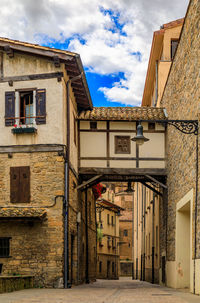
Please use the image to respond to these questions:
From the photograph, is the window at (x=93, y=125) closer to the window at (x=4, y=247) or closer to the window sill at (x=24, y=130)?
the window sill at (x=24, y=130)

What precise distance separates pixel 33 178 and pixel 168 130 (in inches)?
243

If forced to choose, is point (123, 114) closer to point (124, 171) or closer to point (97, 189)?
point (124, 171)

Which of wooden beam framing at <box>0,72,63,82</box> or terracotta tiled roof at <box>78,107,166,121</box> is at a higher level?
wooden beam framing at <box>0,72,63,82</box>

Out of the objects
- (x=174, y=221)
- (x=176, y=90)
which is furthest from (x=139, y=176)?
(x=176, y=90)

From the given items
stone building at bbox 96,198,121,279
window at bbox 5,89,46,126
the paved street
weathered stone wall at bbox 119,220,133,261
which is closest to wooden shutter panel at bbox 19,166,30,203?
window at bbox 5,89,46,126

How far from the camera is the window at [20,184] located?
16578mm

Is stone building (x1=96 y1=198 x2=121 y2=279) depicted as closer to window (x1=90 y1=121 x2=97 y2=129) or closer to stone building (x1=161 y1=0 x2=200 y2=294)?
window (x1=90 y1=121 x2=97 y2=129)

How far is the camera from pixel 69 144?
695 inches

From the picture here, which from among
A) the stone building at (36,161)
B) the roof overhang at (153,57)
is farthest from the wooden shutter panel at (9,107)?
the roof overhang at (153,57)

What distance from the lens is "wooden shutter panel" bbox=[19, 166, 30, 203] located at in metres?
16.6

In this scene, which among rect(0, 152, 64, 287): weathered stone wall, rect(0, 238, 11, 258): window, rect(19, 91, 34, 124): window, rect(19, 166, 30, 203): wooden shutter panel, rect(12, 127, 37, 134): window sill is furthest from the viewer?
rect(19, 91, 34, 124): window

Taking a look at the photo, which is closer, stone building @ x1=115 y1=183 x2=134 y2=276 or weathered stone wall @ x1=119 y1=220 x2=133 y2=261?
stone building @ x1=115 y1=183 x2=134 y2=276

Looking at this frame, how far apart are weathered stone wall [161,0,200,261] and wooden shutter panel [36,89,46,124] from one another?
450cm

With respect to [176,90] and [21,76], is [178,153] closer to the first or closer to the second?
[176,90]
